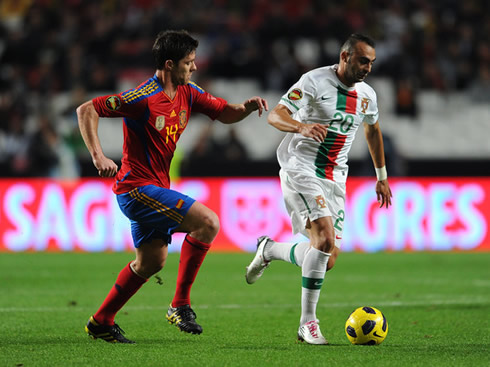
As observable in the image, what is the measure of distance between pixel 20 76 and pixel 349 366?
43.5 ft

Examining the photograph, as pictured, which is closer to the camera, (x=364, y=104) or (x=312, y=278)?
(x=312, y=278)

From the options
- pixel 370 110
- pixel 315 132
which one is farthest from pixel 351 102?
pixel 315 132

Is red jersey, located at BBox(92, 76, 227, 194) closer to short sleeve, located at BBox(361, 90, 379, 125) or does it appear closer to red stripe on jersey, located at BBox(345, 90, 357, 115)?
red stripe on jersey, located at BBox(345, 90, 357, 115)

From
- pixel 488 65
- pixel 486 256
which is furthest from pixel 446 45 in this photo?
pixel 486 256

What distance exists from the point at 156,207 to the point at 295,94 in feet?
4.09

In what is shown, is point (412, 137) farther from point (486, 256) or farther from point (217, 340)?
point (217, 340)

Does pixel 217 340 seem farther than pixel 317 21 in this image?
No

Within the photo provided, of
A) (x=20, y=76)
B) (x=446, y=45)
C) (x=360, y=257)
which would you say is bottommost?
(x=360, y=257)

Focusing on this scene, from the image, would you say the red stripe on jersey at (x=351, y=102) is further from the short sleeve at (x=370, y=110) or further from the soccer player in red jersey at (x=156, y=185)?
the soccer player in red jersey at (x=156, y=185)

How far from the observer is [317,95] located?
5.97 meters

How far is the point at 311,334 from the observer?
5.53m

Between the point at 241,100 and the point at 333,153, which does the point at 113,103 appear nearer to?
the point at 333,153

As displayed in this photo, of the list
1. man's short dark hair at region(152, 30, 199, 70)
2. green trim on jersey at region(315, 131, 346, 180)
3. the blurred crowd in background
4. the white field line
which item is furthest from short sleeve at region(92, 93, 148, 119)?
the blurred crowd in background

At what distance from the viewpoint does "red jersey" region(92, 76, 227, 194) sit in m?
5.49
